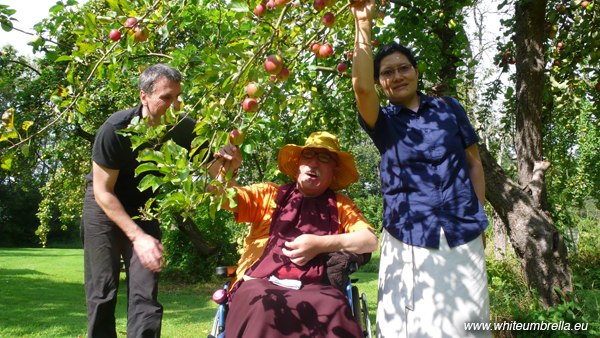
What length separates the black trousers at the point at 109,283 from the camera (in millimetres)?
2586

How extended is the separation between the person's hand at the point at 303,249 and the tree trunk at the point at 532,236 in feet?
7.54

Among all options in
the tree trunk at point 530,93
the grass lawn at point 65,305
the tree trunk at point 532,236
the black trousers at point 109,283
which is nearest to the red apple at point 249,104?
the black trousers at point 109,283

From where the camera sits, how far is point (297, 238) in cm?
247

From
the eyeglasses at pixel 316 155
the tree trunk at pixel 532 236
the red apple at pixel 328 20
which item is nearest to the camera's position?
the red apple at pixel 328 20

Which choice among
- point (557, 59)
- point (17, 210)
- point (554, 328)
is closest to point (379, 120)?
point (554, 328)

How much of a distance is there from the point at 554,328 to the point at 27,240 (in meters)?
33.1

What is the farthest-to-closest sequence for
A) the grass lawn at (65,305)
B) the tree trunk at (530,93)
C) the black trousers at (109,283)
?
the grass lawn at (65,305), the tree trunk at (530,93), the black trousers at (109,283)

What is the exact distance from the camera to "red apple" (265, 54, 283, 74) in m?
1.50

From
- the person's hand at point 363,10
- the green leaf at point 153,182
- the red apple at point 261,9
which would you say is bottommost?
the green leaf at point 153,182

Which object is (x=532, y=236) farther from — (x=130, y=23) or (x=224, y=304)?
(x=130, y=23)

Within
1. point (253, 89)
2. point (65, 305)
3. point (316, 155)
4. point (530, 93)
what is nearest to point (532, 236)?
point (530, 93)

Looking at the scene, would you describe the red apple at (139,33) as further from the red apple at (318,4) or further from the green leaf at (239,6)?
the red apple at (318,4)

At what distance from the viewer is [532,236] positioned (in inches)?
165

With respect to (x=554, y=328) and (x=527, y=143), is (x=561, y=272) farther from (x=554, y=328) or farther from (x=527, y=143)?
(x=527, y=143)
